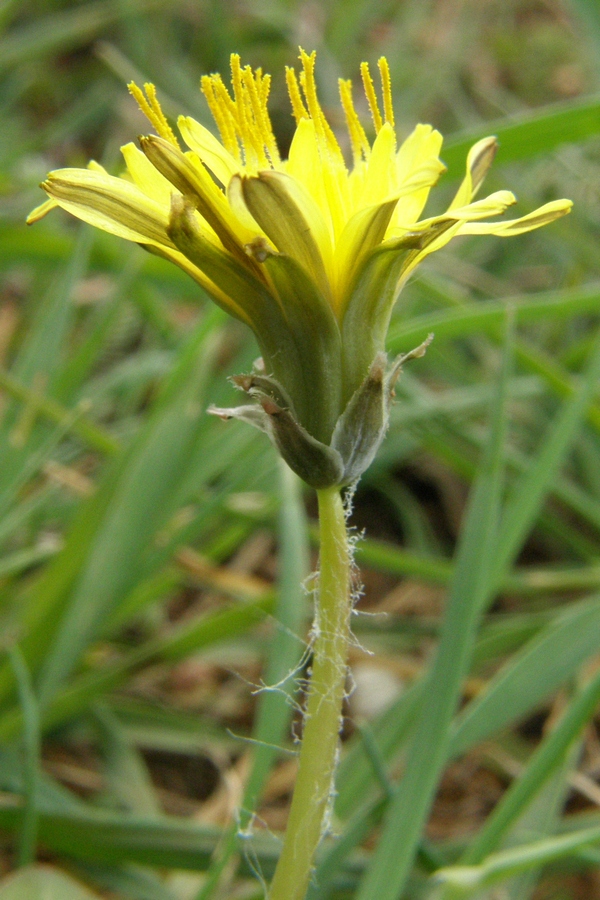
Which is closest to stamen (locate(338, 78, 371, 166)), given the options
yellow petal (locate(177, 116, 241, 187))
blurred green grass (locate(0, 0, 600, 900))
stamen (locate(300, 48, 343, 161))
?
stamen (locate(300, 48, 343, 161))

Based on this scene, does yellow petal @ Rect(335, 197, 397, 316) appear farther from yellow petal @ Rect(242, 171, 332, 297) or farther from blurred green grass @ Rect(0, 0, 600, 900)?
blurred green grass @ Rect(0, 0, 600, 900)

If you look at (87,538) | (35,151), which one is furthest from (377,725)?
(35,151)

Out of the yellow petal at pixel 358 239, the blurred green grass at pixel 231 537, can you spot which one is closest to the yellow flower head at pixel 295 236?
the yellow petal at pixel 358 239

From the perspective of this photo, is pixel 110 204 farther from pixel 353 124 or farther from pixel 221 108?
pixel 353 124

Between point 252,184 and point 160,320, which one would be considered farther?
point 160,320

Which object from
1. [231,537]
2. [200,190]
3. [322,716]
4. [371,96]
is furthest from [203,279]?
[231,537]

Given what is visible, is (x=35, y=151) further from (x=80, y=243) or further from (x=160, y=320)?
(x=80, y=243)
